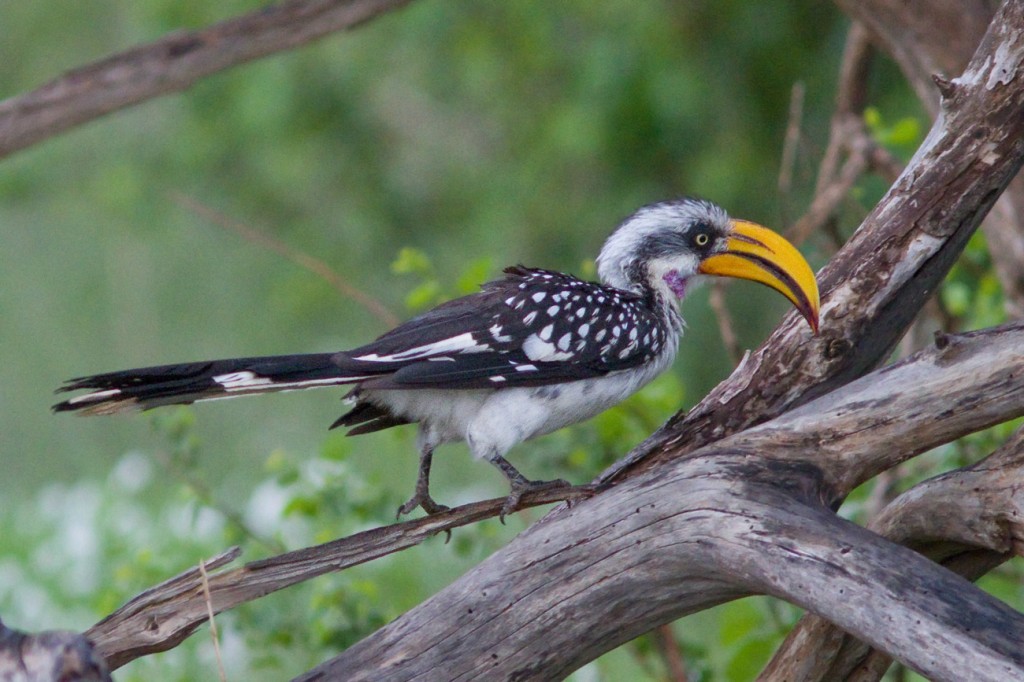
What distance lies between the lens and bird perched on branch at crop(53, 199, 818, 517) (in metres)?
2.29

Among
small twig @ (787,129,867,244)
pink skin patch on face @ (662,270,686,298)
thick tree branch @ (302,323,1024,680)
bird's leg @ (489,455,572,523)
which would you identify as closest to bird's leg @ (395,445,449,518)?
bird's leg @ (489,455,572,523)

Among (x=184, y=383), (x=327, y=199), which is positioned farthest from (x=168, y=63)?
(x=327, y=199)

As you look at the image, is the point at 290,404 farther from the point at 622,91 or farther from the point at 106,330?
the point at 622,91

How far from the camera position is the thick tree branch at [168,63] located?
3246mm

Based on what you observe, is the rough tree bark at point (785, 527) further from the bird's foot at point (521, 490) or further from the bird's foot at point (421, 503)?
the bird's foot at point (421, 503)

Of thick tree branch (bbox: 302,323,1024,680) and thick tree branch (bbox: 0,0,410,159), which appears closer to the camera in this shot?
thick tree branch (bbox: 302,323,1024,680)

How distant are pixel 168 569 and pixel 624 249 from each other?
1.77 metres

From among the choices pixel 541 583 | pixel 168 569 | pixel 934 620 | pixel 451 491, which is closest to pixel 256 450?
pixel 451 491

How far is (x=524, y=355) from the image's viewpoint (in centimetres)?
252

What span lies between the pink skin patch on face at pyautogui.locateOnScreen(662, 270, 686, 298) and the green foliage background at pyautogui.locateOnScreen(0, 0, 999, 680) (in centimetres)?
168

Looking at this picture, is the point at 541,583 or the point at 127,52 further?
the point at 127,52

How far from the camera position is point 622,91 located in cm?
608

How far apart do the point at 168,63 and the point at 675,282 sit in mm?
1533

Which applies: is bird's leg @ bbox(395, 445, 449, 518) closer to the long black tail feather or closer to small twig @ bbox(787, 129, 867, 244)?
the long black tail feather
